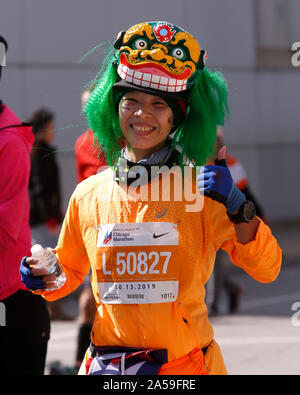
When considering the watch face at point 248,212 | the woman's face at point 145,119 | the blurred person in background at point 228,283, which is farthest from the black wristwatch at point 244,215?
the blurred person in background at point 228,283

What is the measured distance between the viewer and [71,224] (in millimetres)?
3014

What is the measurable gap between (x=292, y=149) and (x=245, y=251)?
42.6ft

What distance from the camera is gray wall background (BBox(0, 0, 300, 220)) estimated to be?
1104cm

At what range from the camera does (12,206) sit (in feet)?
11.4

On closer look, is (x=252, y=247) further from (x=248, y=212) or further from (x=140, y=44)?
(x=140, y=44)

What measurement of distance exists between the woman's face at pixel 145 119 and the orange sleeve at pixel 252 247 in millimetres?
341

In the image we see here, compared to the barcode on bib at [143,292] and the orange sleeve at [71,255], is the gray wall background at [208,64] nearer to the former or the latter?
the orange sleeve at [71,255]

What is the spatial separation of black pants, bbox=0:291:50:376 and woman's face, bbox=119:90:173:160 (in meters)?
1.07

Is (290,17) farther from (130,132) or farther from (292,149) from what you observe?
(130,132)

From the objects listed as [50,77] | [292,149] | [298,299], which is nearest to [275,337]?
[298,299]

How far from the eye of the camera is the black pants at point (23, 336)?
3.55 metres

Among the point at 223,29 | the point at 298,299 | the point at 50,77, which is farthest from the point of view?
the point at 223,29

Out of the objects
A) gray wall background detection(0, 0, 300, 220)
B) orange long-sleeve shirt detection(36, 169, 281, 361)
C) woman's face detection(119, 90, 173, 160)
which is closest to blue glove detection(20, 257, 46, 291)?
orange long-sleeve shirt detection(36, 169, 281, 361)

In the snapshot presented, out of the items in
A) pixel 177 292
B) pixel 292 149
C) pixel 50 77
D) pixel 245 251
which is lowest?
pixel 292 149
